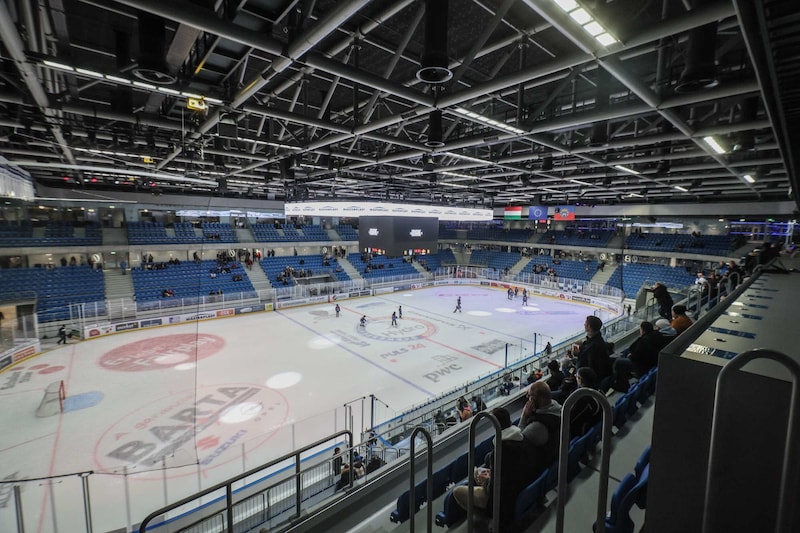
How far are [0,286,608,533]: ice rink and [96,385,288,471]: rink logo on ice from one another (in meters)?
0.04

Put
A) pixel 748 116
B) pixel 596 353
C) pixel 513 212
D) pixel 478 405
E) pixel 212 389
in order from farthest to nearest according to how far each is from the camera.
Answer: pixel 513 212 → pixel 212 389 → pixel 478 405 → pixel 748 116 → pixel 596 353

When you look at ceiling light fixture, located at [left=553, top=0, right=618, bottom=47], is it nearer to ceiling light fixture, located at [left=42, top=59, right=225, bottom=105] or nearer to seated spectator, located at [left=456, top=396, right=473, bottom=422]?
ceiling light fixture, located at [left=42, top=59, right=225, bottom=105]

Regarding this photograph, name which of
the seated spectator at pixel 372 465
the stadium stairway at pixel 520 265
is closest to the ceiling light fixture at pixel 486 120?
the seated spectator at pixel 372 465

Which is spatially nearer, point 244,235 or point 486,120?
point 486,120

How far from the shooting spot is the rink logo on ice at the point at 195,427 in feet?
25.4

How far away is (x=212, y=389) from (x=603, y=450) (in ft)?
42.0

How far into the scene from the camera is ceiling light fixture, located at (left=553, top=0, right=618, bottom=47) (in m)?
3.20

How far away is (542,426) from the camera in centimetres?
307

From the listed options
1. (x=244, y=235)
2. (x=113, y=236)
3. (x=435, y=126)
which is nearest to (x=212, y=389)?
(x=113, y=236)

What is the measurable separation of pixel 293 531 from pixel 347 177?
535 inches

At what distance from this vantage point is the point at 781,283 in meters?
5.19

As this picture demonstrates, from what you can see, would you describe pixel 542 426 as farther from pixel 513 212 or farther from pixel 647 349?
pixel 513 212

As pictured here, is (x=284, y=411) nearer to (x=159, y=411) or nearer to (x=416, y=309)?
(x=159, y=411)

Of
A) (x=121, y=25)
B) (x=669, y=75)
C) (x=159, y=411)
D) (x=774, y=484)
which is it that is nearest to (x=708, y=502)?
(x=774, y=484)
